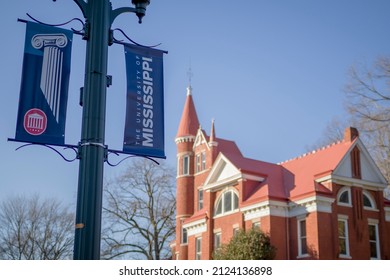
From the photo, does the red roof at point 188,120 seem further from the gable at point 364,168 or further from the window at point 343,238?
the window at point 343,238

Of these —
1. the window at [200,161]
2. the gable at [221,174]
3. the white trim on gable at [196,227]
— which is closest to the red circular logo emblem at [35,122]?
the gable at [221,174]

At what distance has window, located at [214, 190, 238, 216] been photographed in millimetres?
29953

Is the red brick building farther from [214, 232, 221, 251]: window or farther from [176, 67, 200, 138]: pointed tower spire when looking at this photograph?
[176, 67, 200, 138]: pointed tower spire

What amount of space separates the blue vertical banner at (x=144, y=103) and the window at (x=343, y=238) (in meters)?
20.9

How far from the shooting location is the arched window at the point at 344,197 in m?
27.7

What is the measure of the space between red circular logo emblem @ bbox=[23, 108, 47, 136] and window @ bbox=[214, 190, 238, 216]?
917 inches

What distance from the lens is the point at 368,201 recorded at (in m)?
29.0

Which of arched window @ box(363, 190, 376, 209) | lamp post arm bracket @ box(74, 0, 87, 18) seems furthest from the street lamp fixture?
arched window @ box(363, 190, 376, 209)

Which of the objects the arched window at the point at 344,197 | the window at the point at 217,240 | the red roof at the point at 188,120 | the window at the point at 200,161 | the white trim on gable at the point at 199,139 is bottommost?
the window at the point at 217,240

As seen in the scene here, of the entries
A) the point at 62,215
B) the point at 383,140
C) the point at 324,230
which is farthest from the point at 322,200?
the point at 62,215

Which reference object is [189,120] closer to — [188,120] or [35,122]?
[188,120]

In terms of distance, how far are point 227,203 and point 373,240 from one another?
7458 mm
